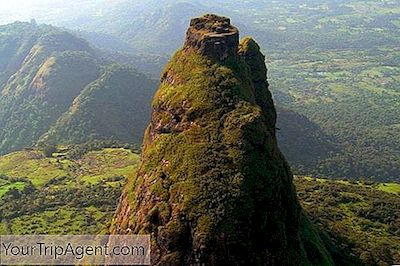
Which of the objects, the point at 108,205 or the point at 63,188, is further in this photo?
the point at 63,188

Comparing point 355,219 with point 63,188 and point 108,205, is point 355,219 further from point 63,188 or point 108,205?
point 63,188

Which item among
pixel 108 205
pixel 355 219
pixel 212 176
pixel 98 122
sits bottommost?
pixel 98 122

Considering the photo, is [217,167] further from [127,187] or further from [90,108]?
[90,108]

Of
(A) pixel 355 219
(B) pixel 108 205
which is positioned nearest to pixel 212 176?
(A) pixel 355 219

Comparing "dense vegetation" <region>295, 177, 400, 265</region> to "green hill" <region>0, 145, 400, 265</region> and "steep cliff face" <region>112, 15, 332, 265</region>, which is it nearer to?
"green hill" <region>0, 145, 400, 265</region>

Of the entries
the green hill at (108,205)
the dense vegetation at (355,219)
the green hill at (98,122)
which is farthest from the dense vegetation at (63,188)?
the dense vegetation at (355,219)

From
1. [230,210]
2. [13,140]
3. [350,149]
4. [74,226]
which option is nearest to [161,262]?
[230,210]
